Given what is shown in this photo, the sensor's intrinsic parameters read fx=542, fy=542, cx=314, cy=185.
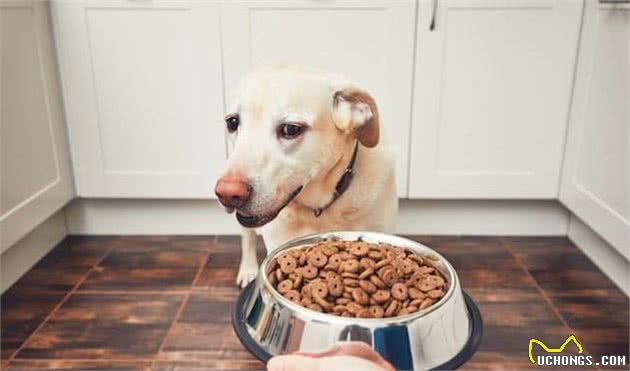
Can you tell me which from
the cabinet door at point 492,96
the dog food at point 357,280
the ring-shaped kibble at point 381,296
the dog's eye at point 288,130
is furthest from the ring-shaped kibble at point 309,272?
the cabinet door at point 492,96

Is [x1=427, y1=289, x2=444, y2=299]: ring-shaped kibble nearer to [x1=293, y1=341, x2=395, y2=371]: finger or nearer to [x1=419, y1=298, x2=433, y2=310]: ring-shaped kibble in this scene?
[x1=419, y1=298, x2=433, y2=310]: ring-shaped kibble

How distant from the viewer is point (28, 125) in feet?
5.82

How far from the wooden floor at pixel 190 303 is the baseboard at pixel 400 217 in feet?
0.17

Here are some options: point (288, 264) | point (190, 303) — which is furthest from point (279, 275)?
point (190, 303)

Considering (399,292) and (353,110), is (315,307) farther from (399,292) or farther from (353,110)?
(353,110)

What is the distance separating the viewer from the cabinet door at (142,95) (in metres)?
1.84

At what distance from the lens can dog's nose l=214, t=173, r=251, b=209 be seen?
104cm

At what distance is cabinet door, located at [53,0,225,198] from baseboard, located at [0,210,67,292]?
0.17 metres

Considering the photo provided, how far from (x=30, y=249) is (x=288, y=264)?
1356 mm

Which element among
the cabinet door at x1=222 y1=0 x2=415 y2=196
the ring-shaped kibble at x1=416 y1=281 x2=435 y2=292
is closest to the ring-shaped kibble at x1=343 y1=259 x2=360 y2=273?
the ring-shaped kibble at x1=416 y1=281 x2=435 y2=292

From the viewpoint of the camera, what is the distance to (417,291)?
0.88 m

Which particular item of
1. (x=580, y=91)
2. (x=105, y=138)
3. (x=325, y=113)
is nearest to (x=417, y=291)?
(x=325, y=113)

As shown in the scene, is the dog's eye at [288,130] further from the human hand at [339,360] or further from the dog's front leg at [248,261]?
the dog's front leg at [248,261]

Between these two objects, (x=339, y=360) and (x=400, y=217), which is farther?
(x=400, y=217)
